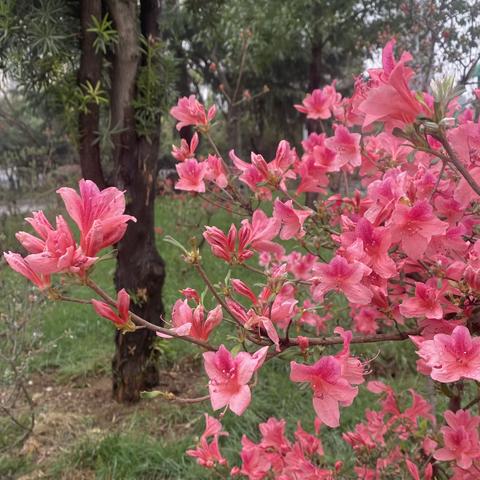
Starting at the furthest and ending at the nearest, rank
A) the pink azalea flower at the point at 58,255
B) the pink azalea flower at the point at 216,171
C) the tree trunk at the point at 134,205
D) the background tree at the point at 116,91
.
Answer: the tree trunk at the point at 134,205 → the background tree at the point at 116,91 → the pink azalea flower at the point at 216,171 → the pink azalea flower at the point at 58,255

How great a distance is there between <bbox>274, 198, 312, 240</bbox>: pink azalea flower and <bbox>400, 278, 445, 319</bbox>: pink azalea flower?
291 millimetres

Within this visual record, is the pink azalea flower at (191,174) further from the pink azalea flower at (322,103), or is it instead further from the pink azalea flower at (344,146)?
the pink azalea flower at (322,103)

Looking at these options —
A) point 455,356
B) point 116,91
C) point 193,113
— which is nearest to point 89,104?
point 116,91

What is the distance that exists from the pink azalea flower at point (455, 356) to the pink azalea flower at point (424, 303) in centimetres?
14

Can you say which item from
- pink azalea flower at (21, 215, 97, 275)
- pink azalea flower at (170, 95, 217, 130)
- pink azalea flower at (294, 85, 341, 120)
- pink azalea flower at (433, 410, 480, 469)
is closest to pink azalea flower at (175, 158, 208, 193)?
pink azalea flower at (170, 95, 217, 130)

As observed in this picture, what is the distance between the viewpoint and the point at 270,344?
2.82 ft

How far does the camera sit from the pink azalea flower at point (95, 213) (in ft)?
2.36

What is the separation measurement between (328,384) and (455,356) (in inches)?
7.7

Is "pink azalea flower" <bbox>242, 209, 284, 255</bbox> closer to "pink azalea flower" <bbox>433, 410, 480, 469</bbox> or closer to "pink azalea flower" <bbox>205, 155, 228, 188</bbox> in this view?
"pink azalea flower" <bbox>205, 155, 228, 188</bbox>

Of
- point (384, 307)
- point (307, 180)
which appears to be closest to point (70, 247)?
point (384, 307)

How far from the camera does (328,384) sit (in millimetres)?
840

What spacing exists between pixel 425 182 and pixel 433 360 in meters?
0.39

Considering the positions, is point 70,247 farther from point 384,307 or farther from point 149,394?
point 384,307

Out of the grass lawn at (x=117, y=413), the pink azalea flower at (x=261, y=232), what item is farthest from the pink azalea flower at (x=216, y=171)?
the grass lawn at (x=117, y=413)
